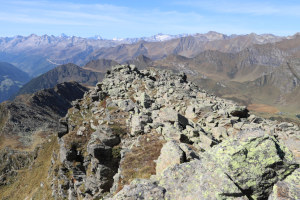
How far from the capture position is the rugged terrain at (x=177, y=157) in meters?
13.6

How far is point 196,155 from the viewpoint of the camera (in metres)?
19.8

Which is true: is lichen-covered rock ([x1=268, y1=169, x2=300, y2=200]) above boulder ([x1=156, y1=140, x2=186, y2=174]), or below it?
above

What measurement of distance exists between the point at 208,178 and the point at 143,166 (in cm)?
1138

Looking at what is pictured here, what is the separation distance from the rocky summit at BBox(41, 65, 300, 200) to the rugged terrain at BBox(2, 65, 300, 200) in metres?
0.06

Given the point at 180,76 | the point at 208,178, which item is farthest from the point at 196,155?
the point at 180,76

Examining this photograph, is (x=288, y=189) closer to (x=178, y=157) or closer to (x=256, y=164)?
(x=256, y=164)

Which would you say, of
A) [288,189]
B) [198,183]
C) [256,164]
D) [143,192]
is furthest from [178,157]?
[288,189]

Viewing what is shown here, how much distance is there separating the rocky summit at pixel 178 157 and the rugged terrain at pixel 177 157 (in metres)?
0.06

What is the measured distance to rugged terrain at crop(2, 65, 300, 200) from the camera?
13.6 meters

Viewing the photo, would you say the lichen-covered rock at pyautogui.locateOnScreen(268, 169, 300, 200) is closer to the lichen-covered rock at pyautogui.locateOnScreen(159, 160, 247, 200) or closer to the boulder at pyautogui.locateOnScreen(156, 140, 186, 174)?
the lichen-covered rock at pyautogui.locateOnScreen(159, 160, 247, 200)

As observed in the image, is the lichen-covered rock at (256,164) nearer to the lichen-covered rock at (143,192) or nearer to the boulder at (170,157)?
the boulder at (170,157)

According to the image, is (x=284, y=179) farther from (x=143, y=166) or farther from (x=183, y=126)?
(x=183, y=126)

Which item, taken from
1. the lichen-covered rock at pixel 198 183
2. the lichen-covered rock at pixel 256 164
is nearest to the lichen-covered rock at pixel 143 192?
the lichen-covered rock at pixel 198 183

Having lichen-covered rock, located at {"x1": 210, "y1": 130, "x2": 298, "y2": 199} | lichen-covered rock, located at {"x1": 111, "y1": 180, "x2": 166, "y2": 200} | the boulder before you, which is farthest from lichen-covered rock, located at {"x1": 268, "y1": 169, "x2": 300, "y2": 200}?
the boulder
